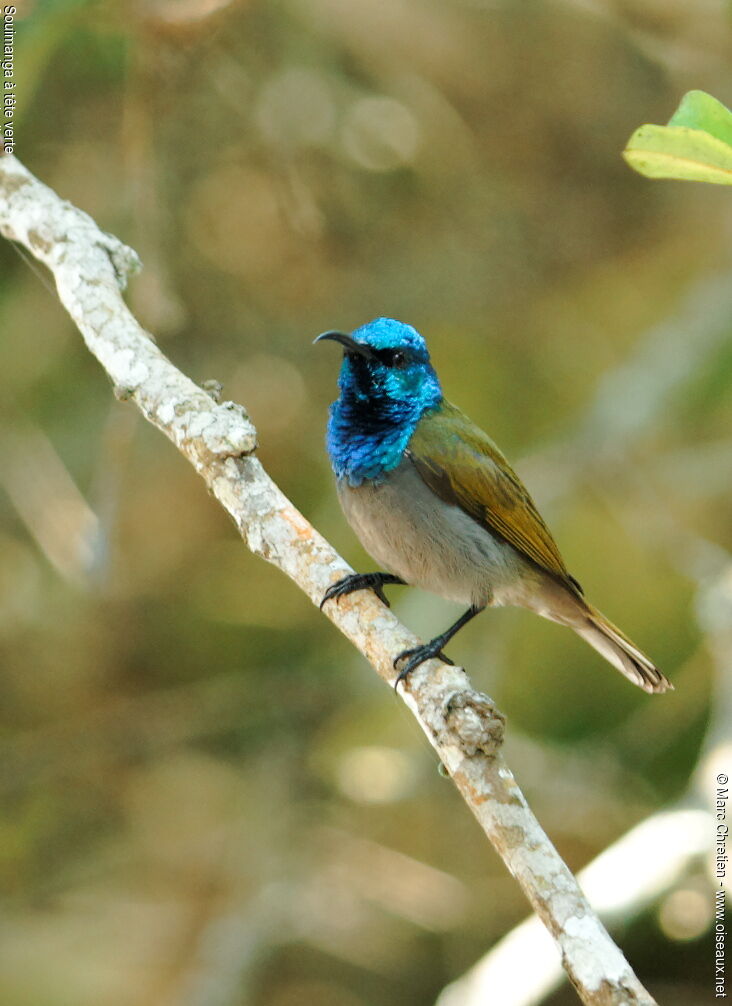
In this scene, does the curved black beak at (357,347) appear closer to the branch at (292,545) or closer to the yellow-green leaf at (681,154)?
the branch at (292,545)

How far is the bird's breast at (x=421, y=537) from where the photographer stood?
12.8 feet

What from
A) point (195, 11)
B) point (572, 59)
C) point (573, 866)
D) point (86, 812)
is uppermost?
point (572, 59)

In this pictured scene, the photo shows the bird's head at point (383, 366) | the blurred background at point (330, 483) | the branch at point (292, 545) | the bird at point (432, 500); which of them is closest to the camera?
the branch at point (292, 545)

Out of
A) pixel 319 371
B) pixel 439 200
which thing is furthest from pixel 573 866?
pixel 439 200

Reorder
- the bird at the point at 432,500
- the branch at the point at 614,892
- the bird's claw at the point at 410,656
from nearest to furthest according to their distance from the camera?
1. the bird's claw at the point at 410,656
2. the branch at the point at 614,892
3. the bird at the point at 432,500

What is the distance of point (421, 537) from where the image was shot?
3.91m

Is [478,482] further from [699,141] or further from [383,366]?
[699,141]

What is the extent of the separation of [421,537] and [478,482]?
13.5 inches

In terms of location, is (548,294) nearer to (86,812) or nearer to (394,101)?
(394,101)

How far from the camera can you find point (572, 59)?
21.9 feet

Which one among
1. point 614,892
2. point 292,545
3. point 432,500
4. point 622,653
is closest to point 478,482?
point 432,500

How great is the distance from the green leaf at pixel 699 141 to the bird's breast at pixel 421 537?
1743 millimetres

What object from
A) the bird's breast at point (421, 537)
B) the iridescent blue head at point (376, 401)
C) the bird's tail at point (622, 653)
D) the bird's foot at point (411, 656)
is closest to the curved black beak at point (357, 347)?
the iridescent blue head at point (376, 401)

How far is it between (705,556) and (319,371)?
2.52m
